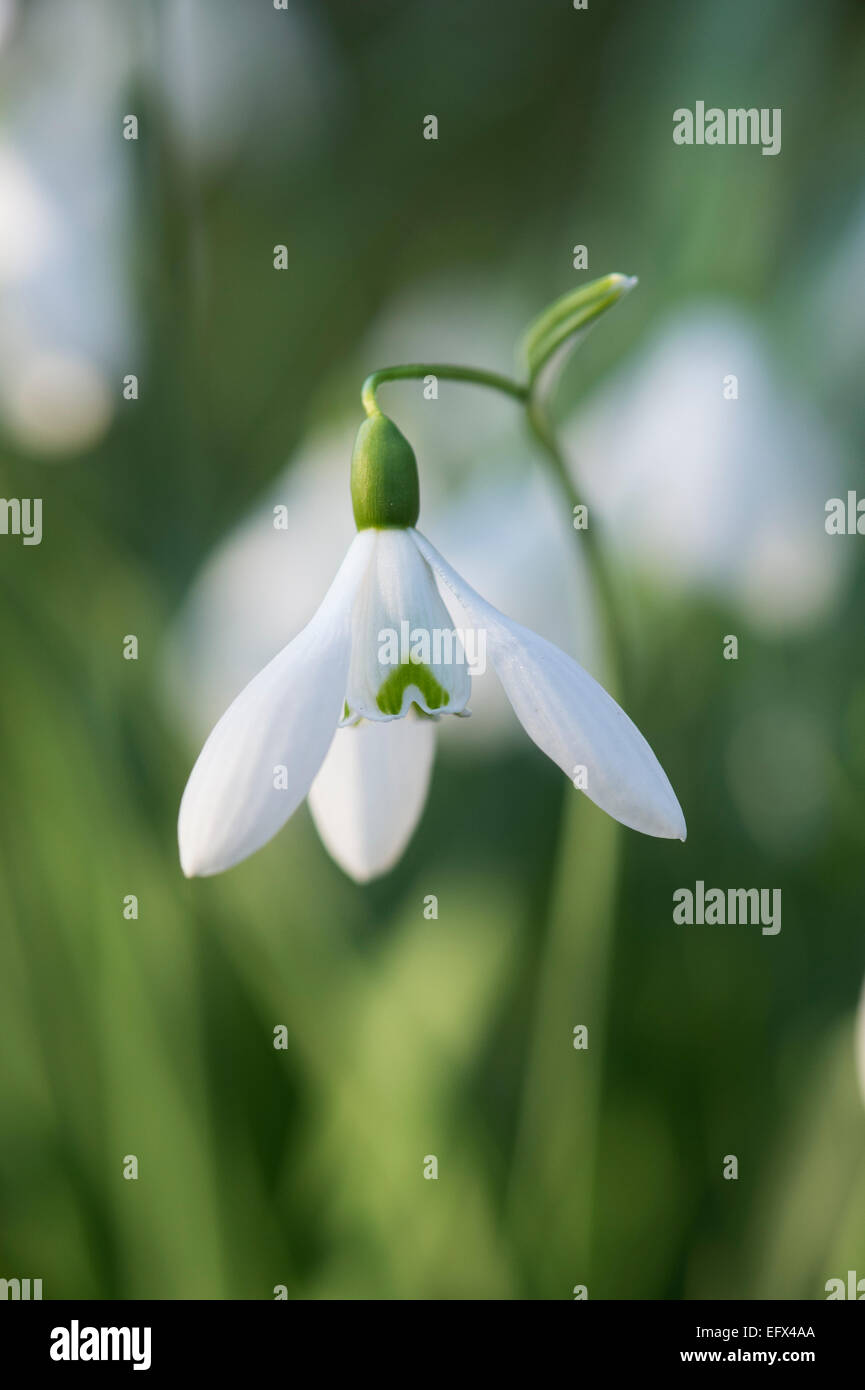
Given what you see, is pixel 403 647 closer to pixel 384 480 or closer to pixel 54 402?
pixel 384 480

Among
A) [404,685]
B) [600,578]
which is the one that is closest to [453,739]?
[600,578]

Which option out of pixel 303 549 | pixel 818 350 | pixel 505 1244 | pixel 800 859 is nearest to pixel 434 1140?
pixel 505 1244

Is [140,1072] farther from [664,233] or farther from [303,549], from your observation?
[664,233]

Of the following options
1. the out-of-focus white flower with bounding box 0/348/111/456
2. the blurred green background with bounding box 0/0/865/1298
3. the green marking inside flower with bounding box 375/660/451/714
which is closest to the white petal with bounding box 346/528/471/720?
the green marking inside flower with bounding box 375/660/451/714

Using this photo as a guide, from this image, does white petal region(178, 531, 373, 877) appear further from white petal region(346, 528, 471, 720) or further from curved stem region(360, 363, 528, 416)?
curved stem region(360, 363, 528, 416)

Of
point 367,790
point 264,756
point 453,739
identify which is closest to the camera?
point 264,756

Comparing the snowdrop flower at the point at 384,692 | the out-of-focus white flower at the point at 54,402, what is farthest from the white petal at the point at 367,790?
the out-of-focus white flower at the point at 54,402
